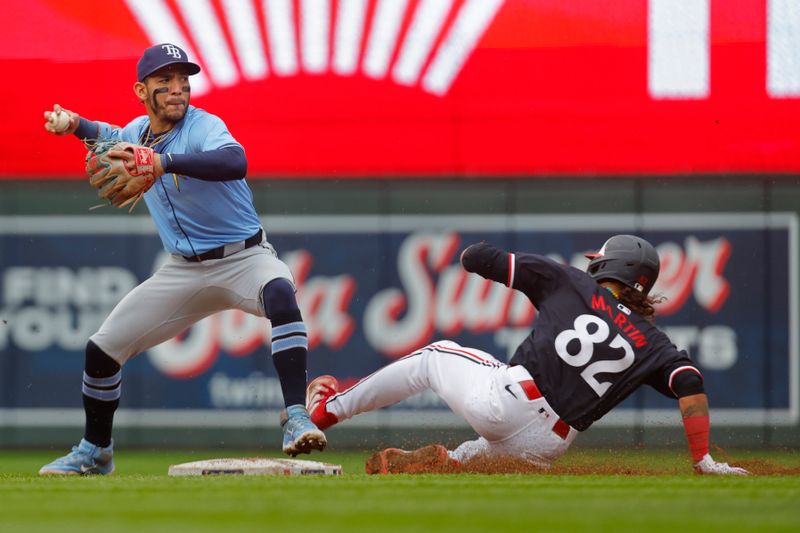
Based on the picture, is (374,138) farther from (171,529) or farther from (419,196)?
(171,529)

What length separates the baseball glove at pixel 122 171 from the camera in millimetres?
5395

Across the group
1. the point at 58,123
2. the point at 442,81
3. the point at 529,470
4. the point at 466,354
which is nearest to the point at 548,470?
the point at 529,470

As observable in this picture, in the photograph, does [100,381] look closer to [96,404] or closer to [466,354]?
[96,404]

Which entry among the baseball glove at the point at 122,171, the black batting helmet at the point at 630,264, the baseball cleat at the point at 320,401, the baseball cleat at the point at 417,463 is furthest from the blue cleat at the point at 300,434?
the black batting helmet at the point at 630,264

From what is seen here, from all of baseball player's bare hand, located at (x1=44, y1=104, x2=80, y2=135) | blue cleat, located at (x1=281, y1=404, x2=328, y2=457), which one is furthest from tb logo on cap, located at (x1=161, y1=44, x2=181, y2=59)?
blue cleat, located at (x1=281, y1=404, x2=328, y2=457)

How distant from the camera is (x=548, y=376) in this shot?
16.7ft

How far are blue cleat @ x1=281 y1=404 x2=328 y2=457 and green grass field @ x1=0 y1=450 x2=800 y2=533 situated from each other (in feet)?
0.54

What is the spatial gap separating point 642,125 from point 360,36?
1989mm

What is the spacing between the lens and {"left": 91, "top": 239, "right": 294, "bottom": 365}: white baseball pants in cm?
575

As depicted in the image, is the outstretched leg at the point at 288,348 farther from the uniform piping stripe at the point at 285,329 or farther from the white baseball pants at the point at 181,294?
the white baseball pants at the point at 181,294

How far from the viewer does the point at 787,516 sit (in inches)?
145

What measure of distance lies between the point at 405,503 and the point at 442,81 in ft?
17.8

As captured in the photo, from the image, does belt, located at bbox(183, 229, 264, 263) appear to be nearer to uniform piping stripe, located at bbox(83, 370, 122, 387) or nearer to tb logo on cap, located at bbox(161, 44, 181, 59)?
uniform piping stripe, located at bbox(83, 370, 122, 387)

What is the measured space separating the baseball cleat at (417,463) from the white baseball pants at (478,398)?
14 cm
